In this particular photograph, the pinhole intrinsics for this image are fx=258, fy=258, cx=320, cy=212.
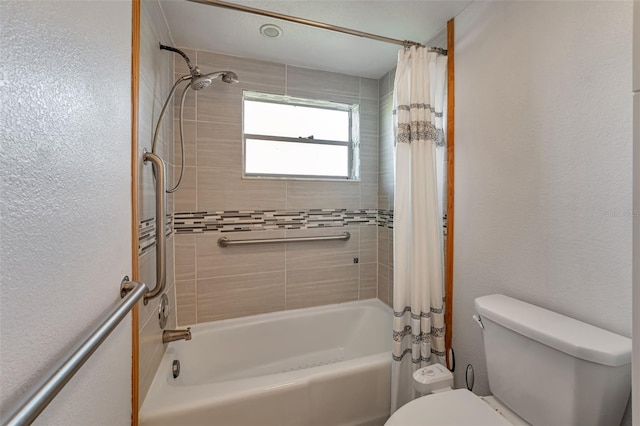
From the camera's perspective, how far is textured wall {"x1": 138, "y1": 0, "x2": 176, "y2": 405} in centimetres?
107

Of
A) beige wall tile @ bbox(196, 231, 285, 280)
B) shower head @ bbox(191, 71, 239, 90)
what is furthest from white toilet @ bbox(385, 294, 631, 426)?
shower head @ bbox(191, 71, 239, 90)

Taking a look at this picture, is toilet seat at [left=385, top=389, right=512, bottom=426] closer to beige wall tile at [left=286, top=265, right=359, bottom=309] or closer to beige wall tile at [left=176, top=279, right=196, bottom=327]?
beige wall tile at [left=286, top=265, right=359, bottom=309]

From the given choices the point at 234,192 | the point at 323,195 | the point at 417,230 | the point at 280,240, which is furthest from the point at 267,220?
Result: the point at 417,230

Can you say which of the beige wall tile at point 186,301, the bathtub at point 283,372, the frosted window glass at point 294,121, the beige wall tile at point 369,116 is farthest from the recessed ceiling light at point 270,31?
the bathtub at point 283,372

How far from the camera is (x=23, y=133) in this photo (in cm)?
42

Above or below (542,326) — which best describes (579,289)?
above

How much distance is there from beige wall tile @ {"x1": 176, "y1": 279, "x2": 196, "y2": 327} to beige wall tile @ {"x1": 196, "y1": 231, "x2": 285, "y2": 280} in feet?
0.31

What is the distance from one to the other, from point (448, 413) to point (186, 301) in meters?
1.60

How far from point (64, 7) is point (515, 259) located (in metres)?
1.60

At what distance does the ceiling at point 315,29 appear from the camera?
1333 mm

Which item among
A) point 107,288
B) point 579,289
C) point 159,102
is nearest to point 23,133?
point 107,288

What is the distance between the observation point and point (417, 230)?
1336 millimetres

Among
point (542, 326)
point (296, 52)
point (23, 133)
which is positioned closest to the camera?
point (23, 133)

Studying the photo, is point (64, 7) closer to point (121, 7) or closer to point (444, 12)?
point (121, 7)
